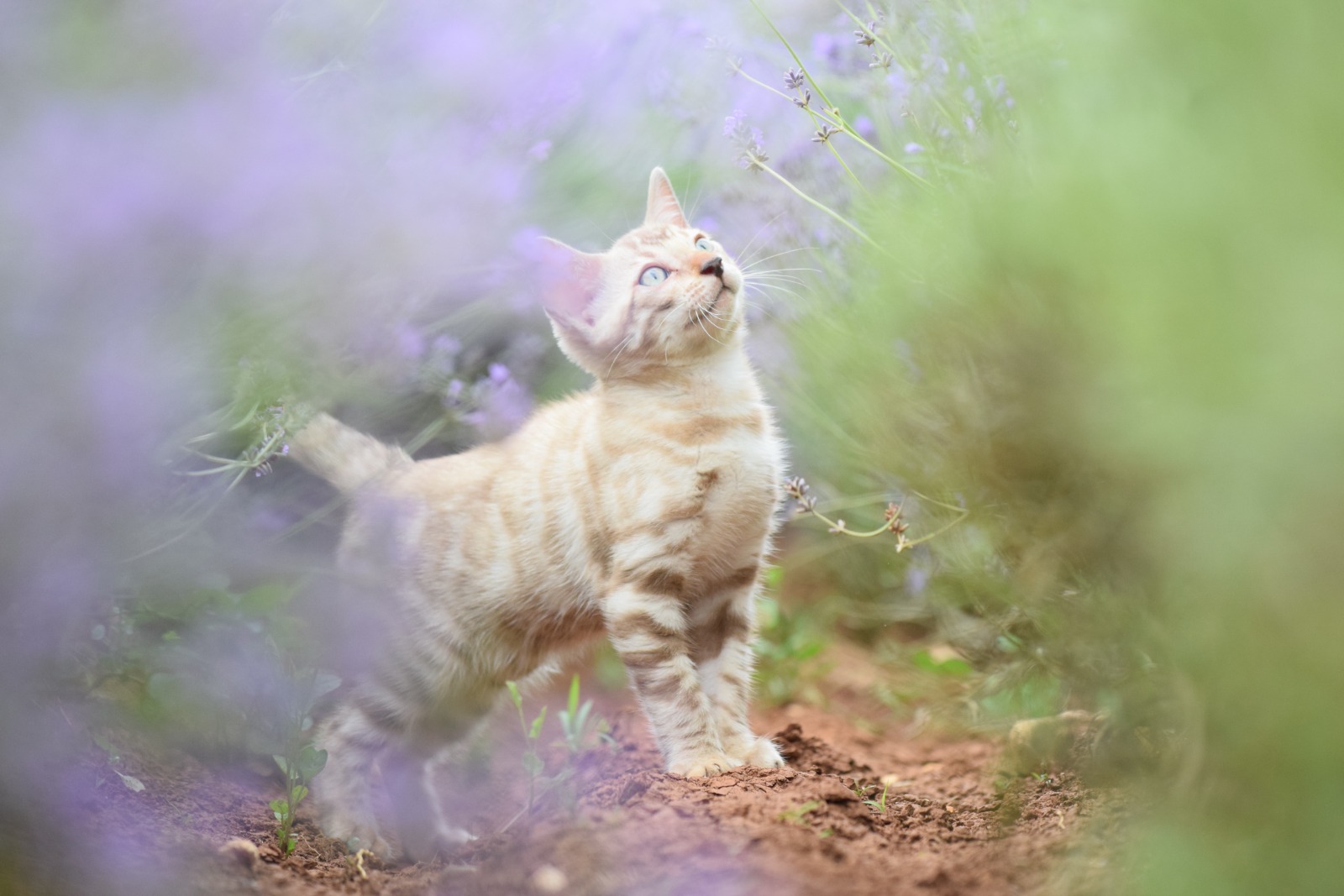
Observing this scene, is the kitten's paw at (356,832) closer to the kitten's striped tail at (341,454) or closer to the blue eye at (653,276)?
the kitten's striped tail at (341,454)

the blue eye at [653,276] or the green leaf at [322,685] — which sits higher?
the blue eye at [653,276]

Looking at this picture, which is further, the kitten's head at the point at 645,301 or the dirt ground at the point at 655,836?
the kitten's head at the point at 645,301

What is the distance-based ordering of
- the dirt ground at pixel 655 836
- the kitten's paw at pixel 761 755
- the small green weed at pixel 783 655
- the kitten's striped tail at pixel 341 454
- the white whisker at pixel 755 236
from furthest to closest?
the small green weed at pixel 783 655 < the white whisker at pixel 755 236 < the kitten's striped tail at pixel 341 454 < the kitten's paw at pixel 761 755 < the dirt ground at pixel 655 836

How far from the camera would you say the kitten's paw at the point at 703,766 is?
106cm

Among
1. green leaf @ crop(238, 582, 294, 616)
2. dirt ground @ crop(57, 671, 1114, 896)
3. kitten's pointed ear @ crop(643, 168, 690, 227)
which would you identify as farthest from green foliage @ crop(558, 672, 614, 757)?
kitten's pointed ear @ crop(643, 168, 690, 227)

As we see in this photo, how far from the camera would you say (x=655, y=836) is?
0.84 meters

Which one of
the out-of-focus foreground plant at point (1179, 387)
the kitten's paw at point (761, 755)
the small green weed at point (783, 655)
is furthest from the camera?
the small green weed at point (783, 655)

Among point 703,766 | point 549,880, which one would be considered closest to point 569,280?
point 703,766

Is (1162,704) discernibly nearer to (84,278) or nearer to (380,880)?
(380,880)

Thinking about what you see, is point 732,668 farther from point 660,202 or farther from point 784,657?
point 660,202

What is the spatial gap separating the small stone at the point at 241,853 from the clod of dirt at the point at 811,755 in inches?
24.3

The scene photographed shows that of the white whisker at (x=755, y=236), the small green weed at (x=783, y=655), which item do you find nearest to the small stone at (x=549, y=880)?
the small green weed at (x=783, y=655)

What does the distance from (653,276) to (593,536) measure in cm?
34

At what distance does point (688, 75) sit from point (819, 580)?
1101 millimetres
